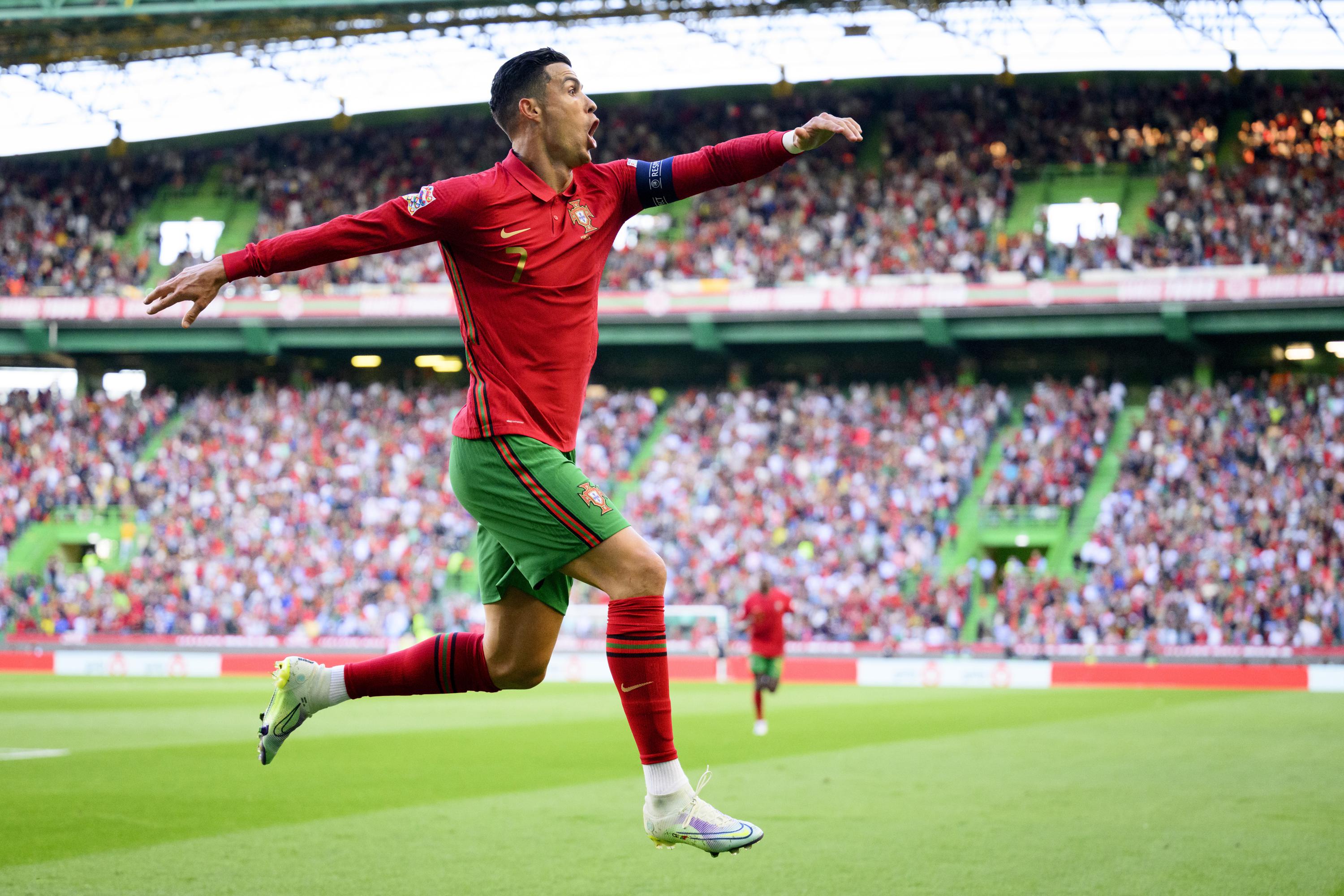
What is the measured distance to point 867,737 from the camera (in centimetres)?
1548

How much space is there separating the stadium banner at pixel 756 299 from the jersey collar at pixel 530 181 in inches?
974

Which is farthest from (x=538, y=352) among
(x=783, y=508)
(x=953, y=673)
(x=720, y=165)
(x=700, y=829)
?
(x=783, y=508)

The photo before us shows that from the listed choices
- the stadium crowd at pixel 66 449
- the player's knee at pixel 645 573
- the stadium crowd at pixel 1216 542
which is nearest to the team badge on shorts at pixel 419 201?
the player's knee at pixel 645 573

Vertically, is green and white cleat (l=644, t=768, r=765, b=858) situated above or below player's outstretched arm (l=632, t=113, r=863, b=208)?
below

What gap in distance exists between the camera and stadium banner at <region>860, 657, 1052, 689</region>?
85.6ft

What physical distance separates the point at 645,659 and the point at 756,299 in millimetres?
28008

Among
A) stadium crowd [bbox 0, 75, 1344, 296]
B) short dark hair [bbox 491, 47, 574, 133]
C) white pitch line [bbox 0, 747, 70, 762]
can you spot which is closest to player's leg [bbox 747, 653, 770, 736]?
white pitch line [bbox 0, 747, 70, 762]

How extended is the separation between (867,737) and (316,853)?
29.4 feet

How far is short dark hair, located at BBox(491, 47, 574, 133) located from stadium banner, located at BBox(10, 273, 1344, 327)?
24.7 metres

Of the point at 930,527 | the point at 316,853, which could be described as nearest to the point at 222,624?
the point at 930,527

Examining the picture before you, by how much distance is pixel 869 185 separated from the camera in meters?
34.7

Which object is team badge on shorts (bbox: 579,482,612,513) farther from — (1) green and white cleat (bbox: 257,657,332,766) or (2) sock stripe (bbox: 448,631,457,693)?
(1) green and white cleat (bbox: 257,657,332,766)

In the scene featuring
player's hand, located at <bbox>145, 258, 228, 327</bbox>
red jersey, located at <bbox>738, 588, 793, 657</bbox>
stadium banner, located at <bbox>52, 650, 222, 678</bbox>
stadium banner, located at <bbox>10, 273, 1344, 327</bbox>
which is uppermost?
stadium banner, located at <bbox>10, 273, 1344, 327</bbox>

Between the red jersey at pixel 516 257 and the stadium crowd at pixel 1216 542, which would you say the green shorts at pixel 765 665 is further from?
the red jersey at pixel 516 257
